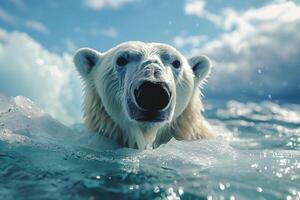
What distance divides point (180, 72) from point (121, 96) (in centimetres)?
79

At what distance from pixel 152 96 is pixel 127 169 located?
2.35 feet

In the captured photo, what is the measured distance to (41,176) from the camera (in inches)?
133

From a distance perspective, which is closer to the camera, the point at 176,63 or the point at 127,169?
the point at 127,169

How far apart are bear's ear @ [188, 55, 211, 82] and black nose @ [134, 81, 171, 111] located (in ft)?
6.08

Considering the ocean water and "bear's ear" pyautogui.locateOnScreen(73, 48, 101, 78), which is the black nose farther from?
"bear's ear" pyautogui.locateOnScreen(73, 48, 101, 78)

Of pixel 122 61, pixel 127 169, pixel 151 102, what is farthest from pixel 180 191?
pixel 122 61

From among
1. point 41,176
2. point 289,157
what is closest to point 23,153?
point 41,176

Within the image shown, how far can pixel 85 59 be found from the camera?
570 cm

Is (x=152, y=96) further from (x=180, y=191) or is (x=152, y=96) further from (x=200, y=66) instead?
(x=200, y=66)

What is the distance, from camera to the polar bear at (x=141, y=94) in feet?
13.4

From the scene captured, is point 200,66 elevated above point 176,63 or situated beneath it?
elevated above

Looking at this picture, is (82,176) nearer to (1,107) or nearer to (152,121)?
(152,121)

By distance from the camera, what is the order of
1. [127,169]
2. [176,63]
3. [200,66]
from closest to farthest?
[127,169], [176,63], [200,66]

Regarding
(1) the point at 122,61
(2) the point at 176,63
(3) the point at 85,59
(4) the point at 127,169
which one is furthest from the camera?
(3) the point at 85,59
